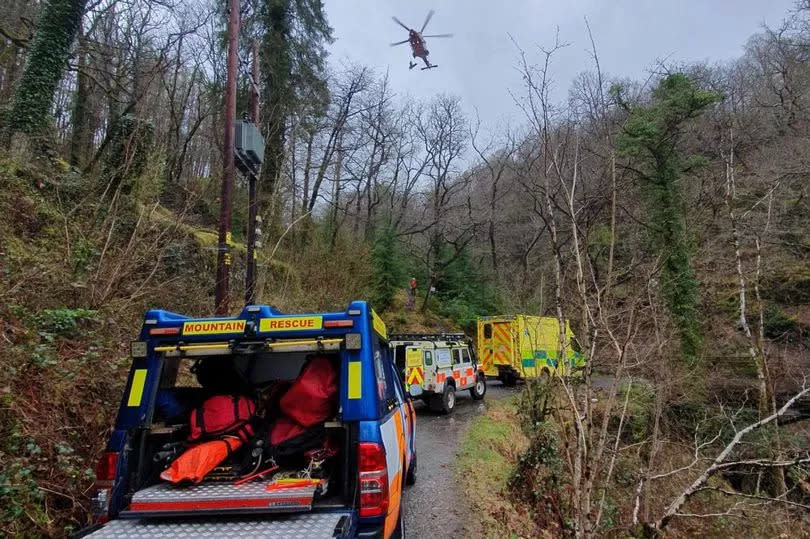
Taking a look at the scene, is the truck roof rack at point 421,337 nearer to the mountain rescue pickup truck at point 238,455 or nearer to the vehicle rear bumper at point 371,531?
the mountain rescue pickup truck at point 238,455

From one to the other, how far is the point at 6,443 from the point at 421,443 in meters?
8.06

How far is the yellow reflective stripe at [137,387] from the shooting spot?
3809 millimetres

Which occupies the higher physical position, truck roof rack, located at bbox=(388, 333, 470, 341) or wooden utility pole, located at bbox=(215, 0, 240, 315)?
wooden utility pole, located at bbox=(215, 0, 240, 315)

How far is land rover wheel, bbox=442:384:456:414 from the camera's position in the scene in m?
14.5

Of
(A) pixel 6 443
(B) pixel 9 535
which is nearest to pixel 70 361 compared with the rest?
(A) pixel 6 443

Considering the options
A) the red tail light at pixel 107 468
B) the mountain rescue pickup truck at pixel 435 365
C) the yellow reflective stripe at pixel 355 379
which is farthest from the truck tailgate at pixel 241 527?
the mountain rescue pickup truck at pixel 435 365

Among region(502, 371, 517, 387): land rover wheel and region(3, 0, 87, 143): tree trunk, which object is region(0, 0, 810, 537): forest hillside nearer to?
region(3, 0, 87, 143): tree trunk

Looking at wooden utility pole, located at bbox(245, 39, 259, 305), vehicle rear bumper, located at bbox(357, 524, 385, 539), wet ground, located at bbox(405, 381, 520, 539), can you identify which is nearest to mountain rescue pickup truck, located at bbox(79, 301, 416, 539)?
vehicle rear bumper, located at bbox(357, 524, 385, 539)

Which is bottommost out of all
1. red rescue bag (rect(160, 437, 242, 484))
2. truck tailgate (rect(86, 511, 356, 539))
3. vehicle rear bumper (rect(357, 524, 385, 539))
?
vehicle rear bumper (rect(357, 524, 385, 539))

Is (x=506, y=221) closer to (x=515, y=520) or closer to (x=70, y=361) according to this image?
(x=515, y=520)

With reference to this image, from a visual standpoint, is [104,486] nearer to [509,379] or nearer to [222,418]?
[222,418]

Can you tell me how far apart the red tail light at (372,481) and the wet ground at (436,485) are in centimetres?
312

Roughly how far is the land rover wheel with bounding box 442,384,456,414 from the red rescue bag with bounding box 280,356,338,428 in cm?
1081

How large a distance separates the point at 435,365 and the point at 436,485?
647cm
